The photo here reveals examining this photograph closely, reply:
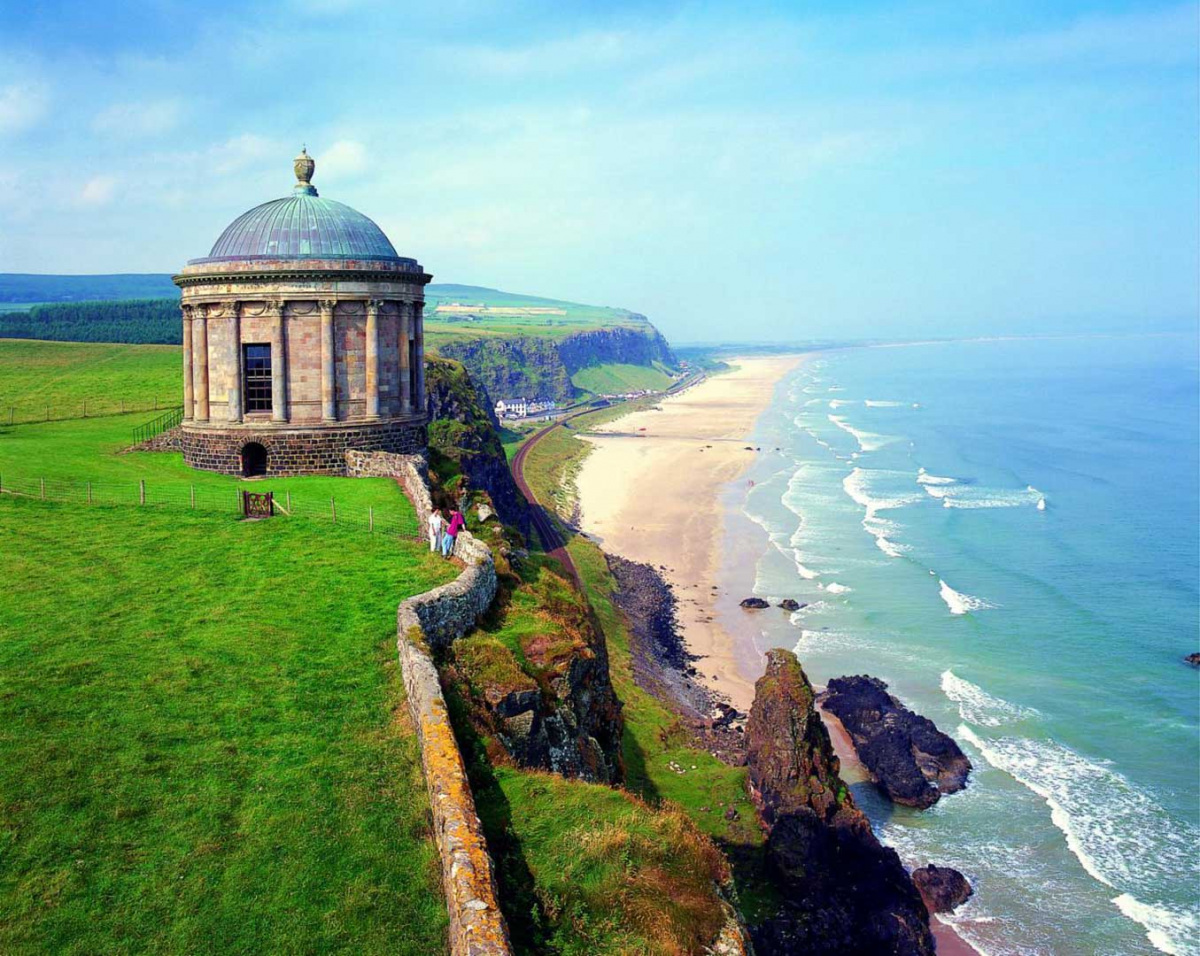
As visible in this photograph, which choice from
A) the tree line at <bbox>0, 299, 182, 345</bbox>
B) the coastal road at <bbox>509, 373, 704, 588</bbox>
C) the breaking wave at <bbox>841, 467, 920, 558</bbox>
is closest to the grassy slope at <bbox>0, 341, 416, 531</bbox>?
the coastal road at <bbox>509, 373, 704, 588</bbox>

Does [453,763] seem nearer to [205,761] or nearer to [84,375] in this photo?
[205,761]

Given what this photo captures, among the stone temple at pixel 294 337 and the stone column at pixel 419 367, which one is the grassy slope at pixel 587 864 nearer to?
the stone temple at pixel 294 337

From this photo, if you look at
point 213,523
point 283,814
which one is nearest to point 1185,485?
point 213,523

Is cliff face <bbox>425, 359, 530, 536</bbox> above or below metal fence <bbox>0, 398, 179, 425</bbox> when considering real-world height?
below

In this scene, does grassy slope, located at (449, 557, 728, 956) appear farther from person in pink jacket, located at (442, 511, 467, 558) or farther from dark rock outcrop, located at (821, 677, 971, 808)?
dark rock outcrop, located at (821, 677, 971, 808)

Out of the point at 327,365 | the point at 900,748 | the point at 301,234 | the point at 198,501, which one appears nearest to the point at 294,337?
the point at 327,365

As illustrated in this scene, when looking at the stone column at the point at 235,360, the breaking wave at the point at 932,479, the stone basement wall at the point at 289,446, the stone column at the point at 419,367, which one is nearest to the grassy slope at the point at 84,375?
the stone basement wall at the point at 289,446
